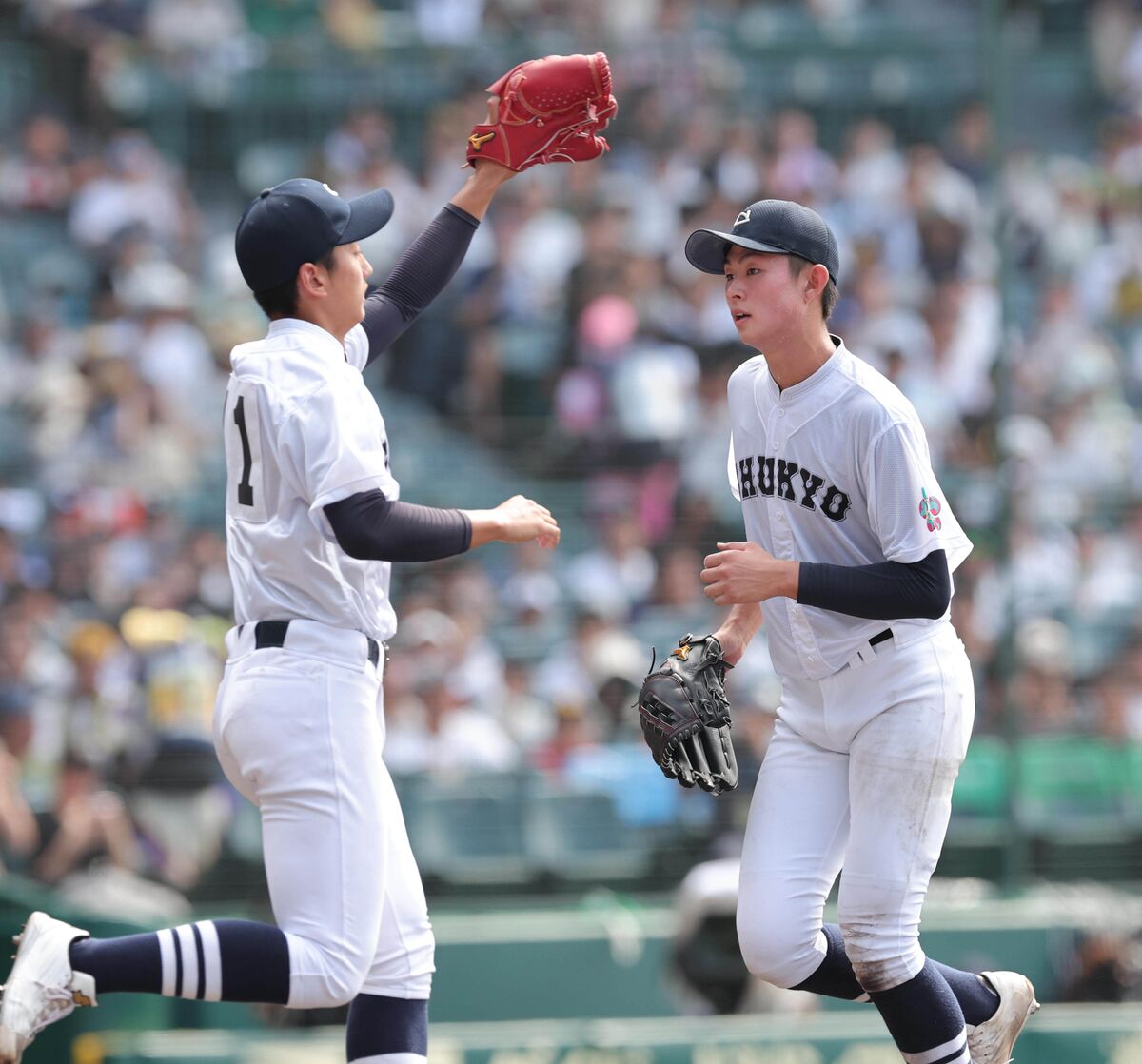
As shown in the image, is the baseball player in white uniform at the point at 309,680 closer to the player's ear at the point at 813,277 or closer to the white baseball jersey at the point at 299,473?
the white baseball jersey at the point at 299,473

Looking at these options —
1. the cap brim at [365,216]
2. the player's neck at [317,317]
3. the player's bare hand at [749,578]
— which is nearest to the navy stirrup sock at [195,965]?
the player's bare hand at [749,578]

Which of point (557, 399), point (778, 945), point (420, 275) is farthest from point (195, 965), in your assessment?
point (557, 399)

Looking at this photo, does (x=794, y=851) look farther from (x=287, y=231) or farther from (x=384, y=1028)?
(x=287, y=231)

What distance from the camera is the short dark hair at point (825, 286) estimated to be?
3.99 m

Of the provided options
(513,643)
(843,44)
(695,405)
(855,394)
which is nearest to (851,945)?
(855,394)

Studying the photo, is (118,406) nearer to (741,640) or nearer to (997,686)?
(997,686)

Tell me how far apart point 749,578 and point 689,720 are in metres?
0.42

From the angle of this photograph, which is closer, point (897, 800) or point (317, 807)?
point (317, 807)

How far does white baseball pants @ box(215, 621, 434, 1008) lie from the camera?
12.1 ft

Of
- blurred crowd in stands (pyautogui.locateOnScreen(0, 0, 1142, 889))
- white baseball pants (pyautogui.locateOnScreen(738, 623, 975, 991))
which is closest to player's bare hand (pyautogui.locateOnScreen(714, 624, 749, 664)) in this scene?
white baseball pants (pyautogui.locateOnScreen(738, 623, 975, 991))

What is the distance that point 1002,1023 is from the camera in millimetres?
4188

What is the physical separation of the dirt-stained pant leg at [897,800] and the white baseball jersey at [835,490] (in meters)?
0.08

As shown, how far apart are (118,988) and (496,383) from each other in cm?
587

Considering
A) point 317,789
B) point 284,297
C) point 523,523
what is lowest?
point 317,789
